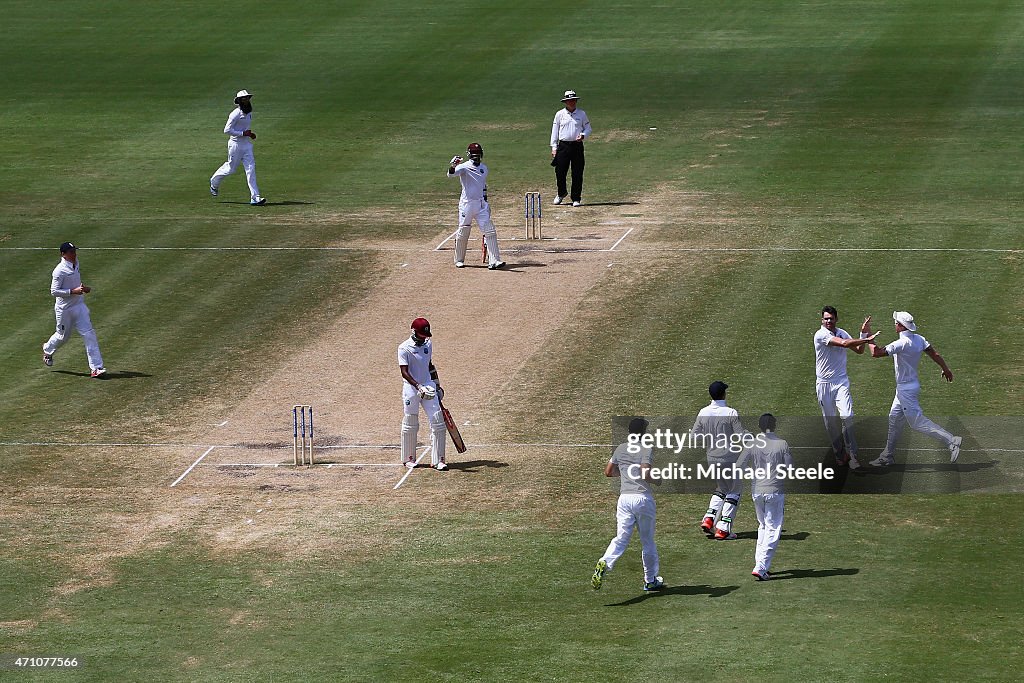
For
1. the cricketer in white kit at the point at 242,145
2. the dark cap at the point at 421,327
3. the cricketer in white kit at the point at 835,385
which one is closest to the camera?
the cricketer in white kit at the point at 835,385

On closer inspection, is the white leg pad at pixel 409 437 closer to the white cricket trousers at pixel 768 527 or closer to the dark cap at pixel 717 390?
the dark cap at pixel 717 390

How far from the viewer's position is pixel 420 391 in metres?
25.1

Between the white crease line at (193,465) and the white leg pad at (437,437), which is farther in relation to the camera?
the white crease line at (193,465)

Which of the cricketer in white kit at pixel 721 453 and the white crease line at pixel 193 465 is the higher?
the cricketer in white kit at pixel 721 453

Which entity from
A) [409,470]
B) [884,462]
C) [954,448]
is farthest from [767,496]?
[409,470]

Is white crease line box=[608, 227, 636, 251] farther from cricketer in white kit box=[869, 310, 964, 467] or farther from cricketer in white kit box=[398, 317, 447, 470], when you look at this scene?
cricketer in white kit box=[869, 310, 964, 467]

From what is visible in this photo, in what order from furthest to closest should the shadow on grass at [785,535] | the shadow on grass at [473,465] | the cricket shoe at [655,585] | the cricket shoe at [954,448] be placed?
the shadow on grass at [473,465], the cricket shoe at [954,448], the shadow on grass at [785,535], the cricket shoe at [655,585]

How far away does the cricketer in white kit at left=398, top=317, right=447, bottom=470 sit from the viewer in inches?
987

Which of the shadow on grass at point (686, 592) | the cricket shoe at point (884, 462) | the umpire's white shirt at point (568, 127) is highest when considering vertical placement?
the umpire's white shirt at point (568, 127)

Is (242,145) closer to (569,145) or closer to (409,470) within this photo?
(569,145)

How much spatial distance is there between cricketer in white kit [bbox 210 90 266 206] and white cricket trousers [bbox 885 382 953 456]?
21.4m

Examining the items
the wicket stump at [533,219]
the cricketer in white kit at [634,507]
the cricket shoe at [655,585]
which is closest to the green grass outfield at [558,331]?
the cricket shoe at [655,585]

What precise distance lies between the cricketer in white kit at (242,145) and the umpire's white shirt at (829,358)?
20604 millimetres

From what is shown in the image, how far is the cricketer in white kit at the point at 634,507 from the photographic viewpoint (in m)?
20.3
